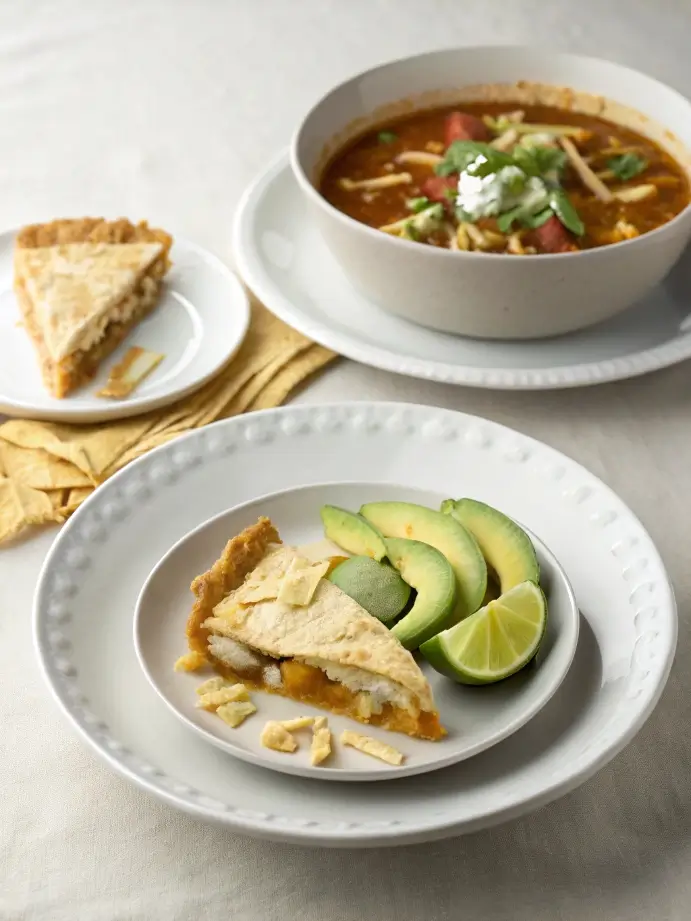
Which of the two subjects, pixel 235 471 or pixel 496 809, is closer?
pixel 496 809

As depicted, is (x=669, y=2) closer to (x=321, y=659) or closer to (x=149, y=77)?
(x=149, y=77)

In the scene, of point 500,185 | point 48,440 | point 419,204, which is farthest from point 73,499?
point 500,185

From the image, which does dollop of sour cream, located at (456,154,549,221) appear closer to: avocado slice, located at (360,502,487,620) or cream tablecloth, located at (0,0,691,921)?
cream tablecloth, located at (0,0,691,921)

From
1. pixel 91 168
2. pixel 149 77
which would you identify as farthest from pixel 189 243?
pixel 149 77

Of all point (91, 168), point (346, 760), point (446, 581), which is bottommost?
point (91, 168)

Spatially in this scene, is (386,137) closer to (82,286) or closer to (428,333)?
(428,333)

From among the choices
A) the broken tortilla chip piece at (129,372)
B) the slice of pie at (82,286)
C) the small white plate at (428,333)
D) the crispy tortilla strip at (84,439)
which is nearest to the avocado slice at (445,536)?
the small white plate at (428,333)
